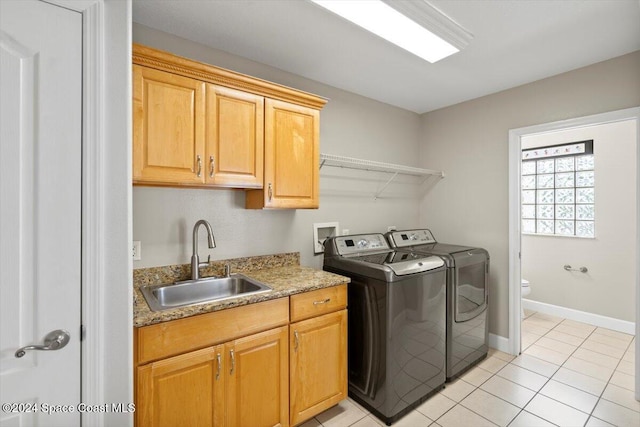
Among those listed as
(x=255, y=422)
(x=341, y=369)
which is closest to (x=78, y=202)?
(x=255, y=422)

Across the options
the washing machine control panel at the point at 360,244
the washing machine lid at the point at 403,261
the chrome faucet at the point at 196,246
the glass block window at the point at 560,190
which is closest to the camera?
the chrome faucet at the point at 196,246

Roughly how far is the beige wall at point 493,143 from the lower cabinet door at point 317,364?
1.86 m

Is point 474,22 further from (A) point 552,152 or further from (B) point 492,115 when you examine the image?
(A) point 552,152

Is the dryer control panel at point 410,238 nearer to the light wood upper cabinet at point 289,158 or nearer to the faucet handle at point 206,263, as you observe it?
the light wood upper cabinet at point 289,158

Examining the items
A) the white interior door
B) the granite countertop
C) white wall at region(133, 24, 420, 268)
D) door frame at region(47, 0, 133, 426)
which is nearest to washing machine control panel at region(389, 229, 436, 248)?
white wall at region(133, 24, 420, 268)

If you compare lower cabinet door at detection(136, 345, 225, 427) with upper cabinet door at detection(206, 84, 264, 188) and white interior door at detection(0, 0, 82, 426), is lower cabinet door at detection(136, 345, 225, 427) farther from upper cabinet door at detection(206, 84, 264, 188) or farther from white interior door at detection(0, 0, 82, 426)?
upper cabinet door at detection(206, 84, 264, 188)

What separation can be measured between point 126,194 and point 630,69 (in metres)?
3.38

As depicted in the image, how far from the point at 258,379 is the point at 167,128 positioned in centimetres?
145

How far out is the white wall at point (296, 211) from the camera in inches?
74.4

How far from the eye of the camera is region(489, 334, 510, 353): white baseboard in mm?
2859

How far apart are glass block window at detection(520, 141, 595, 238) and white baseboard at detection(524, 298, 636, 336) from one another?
0.92 m

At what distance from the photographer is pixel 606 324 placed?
3367 millimetres

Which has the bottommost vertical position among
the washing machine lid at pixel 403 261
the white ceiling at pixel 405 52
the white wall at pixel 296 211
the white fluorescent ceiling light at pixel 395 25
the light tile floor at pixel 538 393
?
the light tile floor at pixel 538 393

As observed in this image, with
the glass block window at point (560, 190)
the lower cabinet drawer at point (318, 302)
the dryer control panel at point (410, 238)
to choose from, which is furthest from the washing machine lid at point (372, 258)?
the glass block window at point (560, 190)
